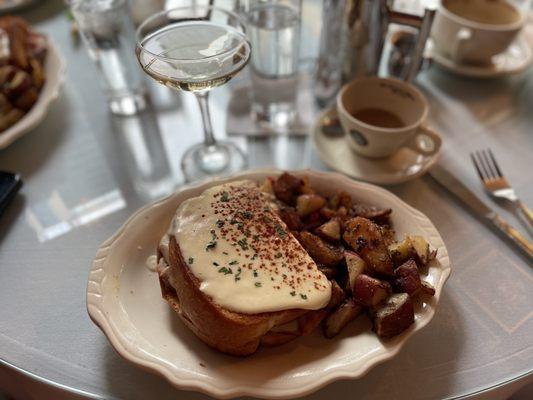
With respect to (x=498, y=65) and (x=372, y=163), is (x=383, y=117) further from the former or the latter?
(x=498, y=65)

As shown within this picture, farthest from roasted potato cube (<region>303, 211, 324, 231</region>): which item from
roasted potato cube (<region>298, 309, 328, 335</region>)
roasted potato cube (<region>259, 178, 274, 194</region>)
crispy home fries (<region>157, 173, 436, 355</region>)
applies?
roasted potato cube (<region>298, 309, 328, 335</region>)

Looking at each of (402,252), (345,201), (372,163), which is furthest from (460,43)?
(402,252)

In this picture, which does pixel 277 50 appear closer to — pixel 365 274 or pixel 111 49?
pixel 111 49

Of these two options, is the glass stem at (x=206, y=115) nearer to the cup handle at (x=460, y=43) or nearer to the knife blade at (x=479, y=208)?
the knife blade at (x=479, y=208)

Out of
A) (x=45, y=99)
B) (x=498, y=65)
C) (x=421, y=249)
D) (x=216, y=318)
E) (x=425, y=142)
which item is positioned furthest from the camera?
(x=498, y=65)

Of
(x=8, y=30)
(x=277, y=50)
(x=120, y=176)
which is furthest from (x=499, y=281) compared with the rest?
(x=8, y=30)

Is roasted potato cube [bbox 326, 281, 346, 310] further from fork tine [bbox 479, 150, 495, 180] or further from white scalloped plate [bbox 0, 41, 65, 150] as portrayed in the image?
white scalloped plate [bbox 0, 41, 65, 150]
